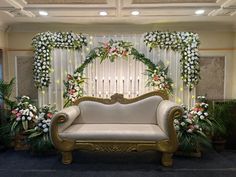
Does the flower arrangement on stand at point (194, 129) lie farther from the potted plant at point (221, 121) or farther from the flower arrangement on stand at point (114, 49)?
the flower arrangement on stand at point (114, 49)

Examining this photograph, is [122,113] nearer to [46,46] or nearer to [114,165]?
[114,165]

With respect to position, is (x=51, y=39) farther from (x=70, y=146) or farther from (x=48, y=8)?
(x=70, y=146)

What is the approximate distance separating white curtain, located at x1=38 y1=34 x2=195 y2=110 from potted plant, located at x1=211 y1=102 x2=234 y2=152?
0.70 m

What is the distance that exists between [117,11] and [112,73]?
1331mm

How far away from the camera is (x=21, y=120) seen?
3822 millimetres

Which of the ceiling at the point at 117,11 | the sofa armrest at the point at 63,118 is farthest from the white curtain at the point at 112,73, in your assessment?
the sofa armrest at the point at 63,118

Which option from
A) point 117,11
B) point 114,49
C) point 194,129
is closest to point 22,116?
point 114,49

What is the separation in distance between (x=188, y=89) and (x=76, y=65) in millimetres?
2401

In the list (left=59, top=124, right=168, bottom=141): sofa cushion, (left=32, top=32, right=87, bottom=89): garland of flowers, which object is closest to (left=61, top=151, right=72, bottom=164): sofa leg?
(left=59, top=124, right=168, bottom=141): sofa cushion

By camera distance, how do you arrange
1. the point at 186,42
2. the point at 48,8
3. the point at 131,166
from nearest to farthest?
1. the point at 131,166
2. the point at 48,8
3. the point at 186,42

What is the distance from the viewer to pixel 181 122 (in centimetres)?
361

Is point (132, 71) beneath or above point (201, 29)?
→ beneath

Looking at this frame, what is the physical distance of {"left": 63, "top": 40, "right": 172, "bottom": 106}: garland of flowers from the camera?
4.40 meters

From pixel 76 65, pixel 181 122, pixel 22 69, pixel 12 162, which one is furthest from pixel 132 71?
pixel 12 162
